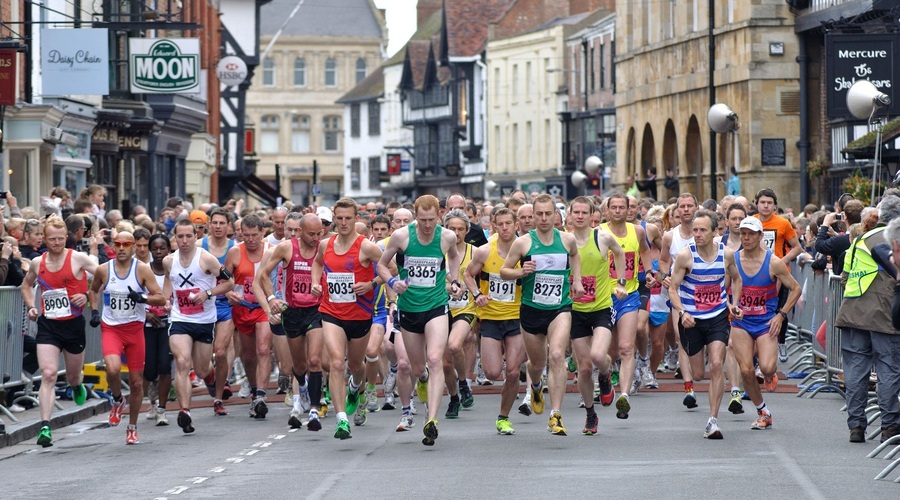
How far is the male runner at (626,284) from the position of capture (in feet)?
52.4

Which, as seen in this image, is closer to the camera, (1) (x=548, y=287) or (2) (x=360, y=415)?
(1) (x=548, y=287)

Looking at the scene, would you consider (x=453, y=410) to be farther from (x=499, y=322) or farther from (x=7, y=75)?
(x=7, y=75)

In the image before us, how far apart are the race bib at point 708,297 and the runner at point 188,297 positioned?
405 cm

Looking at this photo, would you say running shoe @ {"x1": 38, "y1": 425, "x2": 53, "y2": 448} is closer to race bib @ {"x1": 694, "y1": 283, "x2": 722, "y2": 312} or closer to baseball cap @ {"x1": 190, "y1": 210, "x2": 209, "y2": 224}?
race bib @ {"x1": 694, "y1": 283, "x2": 722, "y2": 312}

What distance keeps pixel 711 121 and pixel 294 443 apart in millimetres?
17709

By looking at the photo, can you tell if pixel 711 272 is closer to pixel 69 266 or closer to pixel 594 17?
pixel 69 266

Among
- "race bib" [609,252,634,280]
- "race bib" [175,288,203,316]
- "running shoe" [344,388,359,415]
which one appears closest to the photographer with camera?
"race bib" [609,252,634,280]

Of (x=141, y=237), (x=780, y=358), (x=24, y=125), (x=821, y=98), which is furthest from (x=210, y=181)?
(x=141, y=237)

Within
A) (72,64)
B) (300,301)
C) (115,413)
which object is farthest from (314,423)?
(72,64)

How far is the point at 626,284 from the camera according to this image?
53.8 ft

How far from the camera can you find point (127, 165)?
40344mm

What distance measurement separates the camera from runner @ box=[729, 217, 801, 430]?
47.5 ft

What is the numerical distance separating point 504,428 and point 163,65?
20.6 meters

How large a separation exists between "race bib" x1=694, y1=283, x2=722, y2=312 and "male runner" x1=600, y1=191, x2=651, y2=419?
0.83m
